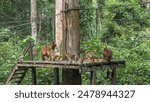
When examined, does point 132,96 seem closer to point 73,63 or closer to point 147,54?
point 73,63

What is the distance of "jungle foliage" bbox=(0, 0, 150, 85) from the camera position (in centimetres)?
1611

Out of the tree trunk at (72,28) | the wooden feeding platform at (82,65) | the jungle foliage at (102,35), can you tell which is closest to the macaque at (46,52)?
the wooden feeding platform at (82,65)

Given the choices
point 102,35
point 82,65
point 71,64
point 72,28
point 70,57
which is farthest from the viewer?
point 102,35

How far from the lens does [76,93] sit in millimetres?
6973

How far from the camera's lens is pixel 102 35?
25.7 m

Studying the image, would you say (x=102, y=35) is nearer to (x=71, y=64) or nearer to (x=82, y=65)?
(x=71, y=64)

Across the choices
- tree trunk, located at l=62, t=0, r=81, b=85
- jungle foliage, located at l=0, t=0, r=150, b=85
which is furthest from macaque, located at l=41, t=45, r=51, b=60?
jungle foliage, located at l=0, t=0, r=150, b=85

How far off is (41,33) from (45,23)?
1.72 metres

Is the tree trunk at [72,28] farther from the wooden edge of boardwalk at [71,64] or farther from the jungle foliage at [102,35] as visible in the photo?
the wooden edge of boardwalk at [71,64]

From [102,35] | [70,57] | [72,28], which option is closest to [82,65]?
[70,57]

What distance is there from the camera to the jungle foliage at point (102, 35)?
1611 centimetres

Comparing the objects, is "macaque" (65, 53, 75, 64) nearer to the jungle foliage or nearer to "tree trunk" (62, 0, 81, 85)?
"tree trunk" (62, 0, 81, 85)

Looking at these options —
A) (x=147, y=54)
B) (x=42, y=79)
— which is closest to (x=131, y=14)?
(x=147, y=54)

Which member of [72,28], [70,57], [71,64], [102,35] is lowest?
[102,35]
